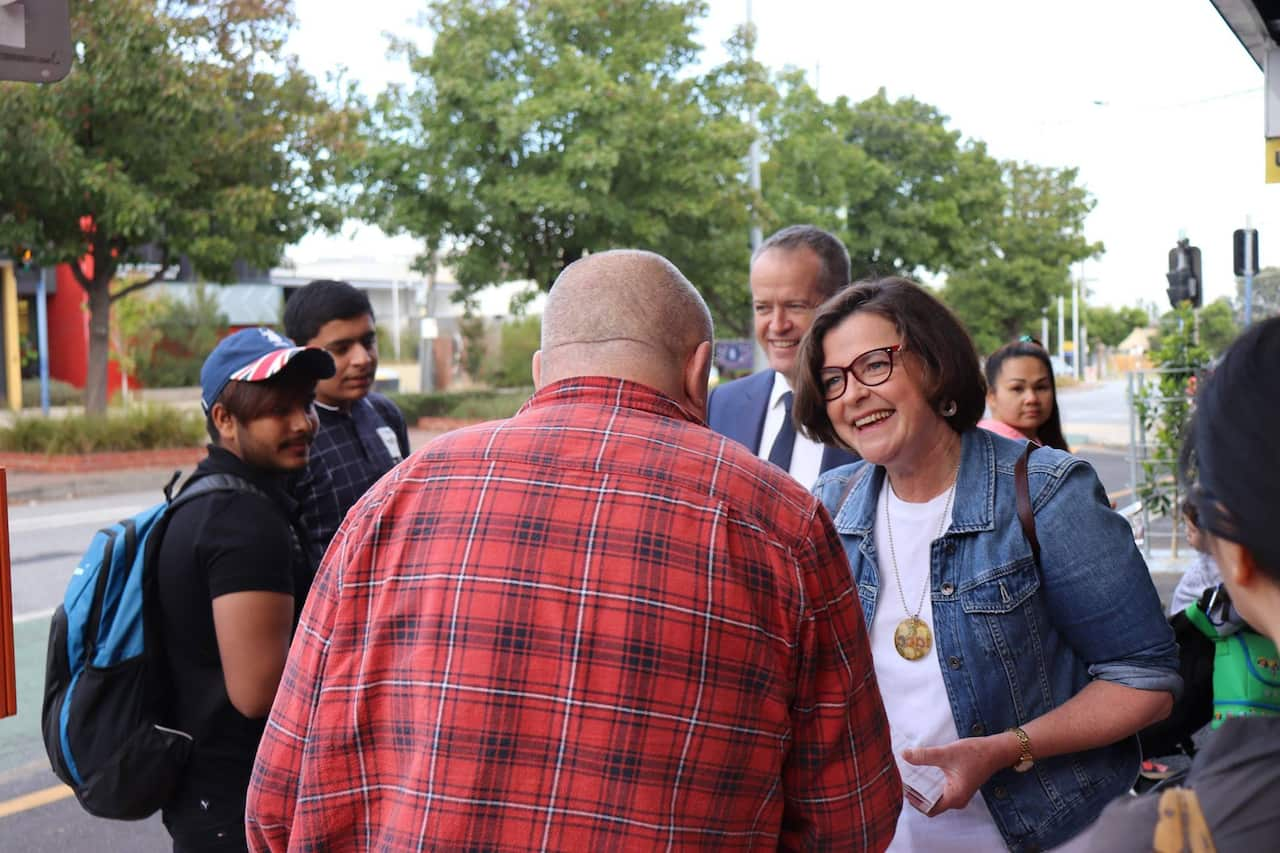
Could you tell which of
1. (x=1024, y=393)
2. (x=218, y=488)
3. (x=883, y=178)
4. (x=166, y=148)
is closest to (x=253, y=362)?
(x=218, y=488)

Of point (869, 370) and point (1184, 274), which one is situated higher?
point (1184, 274)

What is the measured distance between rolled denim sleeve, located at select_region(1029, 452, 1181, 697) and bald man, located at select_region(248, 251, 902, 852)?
640 millimetres

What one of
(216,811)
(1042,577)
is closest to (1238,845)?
(1042,577)

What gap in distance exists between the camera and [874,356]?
2.47m

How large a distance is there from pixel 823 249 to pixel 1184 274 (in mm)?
12565

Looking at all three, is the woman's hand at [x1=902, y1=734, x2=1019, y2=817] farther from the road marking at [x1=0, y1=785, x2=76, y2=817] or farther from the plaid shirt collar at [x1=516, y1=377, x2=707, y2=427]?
the road marking at [x1=0, y1=785, x2=76, y2=817]

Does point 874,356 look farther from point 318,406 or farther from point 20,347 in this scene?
point 20,347

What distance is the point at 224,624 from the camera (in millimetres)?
2598

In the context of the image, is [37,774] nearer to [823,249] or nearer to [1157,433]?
[823,249]

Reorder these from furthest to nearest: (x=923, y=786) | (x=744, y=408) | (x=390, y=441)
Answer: (x=390, y=441) → (x=744, y=408) → (x=923, y=786)

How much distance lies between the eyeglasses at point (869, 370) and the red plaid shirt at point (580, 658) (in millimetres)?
745

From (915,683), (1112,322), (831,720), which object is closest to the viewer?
(831,720)

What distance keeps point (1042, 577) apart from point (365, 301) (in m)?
2.78

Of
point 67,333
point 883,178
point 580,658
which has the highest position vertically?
point 883,178
